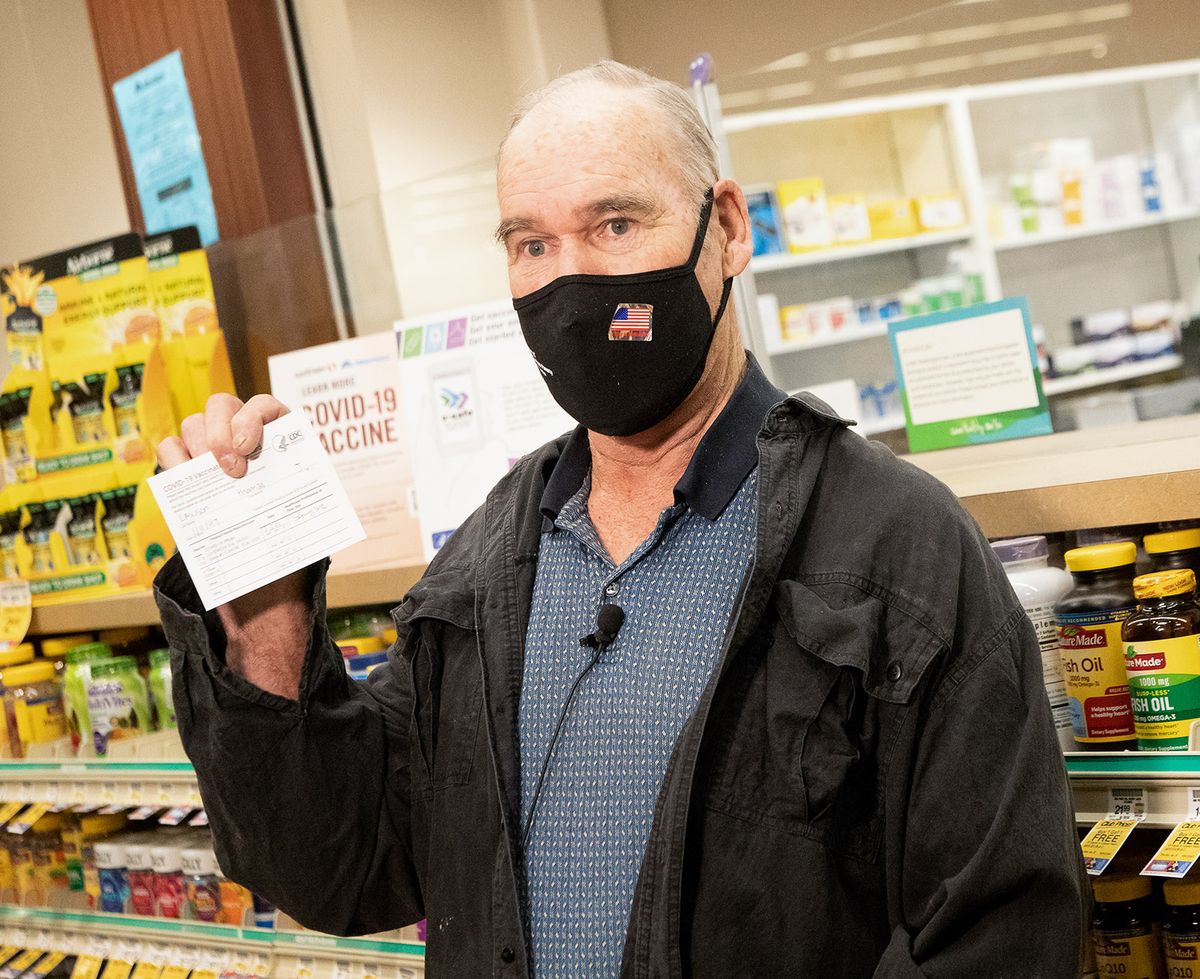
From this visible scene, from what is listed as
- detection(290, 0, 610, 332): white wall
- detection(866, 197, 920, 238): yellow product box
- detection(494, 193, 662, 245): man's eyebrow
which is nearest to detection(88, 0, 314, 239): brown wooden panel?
detection(290, 0, 610, 332): white wall

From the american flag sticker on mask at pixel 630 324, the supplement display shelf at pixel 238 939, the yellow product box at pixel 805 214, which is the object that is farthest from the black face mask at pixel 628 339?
the yellow product box at pixel 805 214

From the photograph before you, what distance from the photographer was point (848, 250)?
6664 millimetres

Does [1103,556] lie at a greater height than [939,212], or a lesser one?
lesser

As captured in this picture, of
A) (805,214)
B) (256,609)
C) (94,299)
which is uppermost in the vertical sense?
(805,214)

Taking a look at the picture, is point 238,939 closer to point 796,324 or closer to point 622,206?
point 622,206

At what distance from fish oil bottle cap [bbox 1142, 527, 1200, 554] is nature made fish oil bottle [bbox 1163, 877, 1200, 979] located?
0.42m

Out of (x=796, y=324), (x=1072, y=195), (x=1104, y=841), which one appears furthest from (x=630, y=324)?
(x=1072, y=195)

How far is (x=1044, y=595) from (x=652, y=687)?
63cm

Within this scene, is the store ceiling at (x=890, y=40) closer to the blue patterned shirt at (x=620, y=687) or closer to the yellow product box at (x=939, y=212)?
the yellow product box at (x=939, y=212)

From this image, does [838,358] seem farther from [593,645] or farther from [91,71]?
[593,645]

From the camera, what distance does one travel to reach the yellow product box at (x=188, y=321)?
3.16m

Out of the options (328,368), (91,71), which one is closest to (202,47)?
(328,368)

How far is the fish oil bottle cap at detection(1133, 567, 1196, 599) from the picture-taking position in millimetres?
1542

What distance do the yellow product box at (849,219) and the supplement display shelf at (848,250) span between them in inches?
2.4
